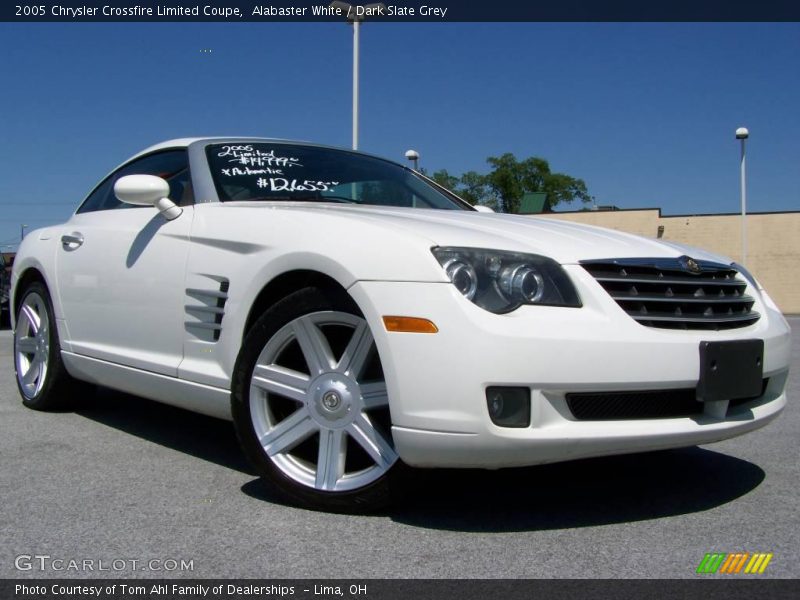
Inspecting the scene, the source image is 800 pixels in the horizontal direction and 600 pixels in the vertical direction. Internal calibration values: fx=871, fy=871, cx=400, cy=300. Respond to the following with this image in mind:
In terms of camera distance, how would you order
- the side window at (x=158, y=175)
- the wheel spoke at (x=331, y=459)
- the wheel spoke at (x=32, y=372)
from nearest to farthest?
the wheel spoke at (x=331, y=459), the side window at (x=158, y=175), the wheel spoke at (x=32, y=372)

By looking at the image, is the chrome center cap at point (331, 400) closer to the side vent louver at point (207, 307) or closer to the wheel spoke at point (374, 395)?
the wheel spoke at point (374, 395)

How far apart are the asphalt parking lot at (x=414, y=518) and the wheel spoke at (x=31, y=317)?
108 cm

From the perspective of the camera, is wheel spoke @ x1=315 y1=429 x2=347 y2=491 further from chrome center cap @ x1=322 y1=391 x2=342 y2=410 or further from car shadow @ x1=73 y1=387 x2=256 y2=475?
car shadow @ x1=73 y1=387 x2=256 y2=475

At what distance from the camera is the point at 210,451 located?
13.4 ft

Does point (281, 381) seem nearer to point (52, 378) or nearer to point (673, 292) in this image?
point (673, 292)

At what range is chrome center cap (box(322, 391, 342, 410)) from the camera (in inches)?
118

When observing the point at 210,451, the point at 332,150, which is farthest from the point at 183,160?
the point at 210,451

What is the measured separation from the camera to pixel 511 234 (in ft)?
10.1

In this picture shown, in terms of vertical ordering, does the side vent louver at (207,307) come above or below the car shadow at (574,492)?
above

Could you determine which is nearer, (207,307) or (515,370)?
(515,370)

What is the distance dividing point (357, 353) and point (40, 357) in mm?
2883
